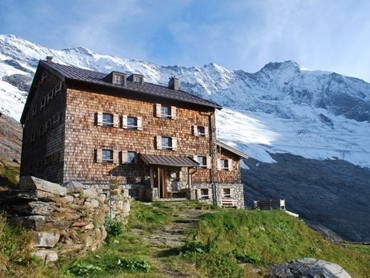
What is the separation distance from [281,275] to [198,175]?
76.2 ft

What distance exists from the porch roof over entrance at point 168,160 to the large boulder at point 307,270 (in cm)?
1886

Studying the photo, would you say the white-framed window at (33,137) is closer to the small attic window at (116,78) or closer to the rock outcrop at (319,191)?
the small attic window at (116,78)

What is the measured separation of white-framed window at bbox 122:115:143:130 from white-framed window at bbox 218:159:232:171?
9457mm

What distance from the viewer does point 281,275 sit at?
1159 cm

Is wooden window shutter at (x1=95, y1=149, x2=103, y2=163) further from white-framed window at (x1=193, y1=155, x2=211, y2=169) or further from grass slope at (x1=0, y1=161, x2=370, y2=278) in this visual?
white-framed window at (x1=193, y1=155, x2=211, y2=169)

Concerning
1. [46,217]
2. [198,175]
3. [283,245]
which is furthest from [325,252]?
[46,217]

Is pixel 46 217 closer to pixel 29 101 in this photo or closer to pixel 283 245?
pixel 283 245

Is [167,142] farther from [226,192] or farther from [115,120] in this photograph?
[226,192]

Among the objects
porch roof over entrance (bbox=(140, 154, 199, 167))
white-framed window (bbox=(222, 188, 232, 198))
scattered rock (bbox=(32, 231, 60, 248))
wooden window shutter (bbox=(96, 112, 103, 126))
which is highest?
wooden window shutter (bbox=(96, 112, 103, 126))

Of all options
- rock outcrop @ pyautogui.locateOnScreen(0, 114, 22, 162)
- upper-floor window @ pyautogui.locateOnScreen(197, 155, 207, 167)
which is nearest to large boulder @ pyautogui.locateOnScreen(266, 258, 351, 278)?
upper-floor window @ pyautogui.locateOnScreen(197, 155, 207, 167)

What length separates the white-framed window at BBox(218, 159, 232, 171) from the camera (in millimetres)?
37219

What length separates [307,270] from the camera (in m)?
11.4

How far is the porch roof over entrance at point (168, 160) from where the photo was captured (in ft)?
99.5

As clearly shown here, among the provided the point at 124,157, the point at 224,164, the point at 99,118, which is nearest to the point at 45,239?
the point at 99,118
